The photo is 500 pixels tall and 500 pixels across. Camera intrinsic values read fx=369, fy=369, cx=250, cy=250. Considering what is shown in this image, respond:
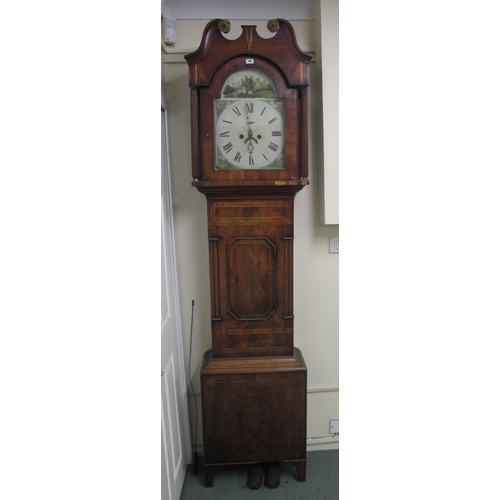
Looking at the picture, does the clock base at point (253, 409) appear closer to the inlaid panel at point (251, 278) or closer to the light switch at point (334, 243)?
the inlaid panel at point (251, 278)

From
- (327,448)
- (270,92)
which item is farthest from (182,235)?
(327,448)

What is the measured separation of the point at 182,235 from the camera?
1.76 m

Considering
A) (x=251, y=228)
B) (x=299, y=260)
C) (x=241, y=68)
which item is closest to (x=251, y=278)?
(x=251, y=228)

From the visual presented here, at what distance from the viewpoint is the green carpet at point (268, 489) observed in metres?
1.56

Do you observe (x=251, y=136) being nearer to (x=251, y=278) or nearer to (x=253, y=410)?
(x=251, y=278)

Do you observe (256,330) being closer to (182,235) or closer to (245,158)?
(182,235)

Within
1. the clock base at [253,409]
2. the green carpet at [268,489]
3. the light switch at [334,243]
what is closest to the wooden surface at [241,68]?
the light switch at [334,243]

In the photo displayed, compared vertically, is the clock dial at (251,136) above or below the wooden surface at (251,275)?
above

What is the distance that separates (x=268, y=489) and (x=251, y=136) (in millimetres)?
1481

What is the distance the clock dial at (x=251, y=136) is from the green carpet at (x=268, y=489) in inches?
53.6

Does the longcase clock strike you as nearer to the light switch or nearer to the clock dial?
the clock dial

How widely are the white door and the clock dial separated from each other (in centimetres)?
32
